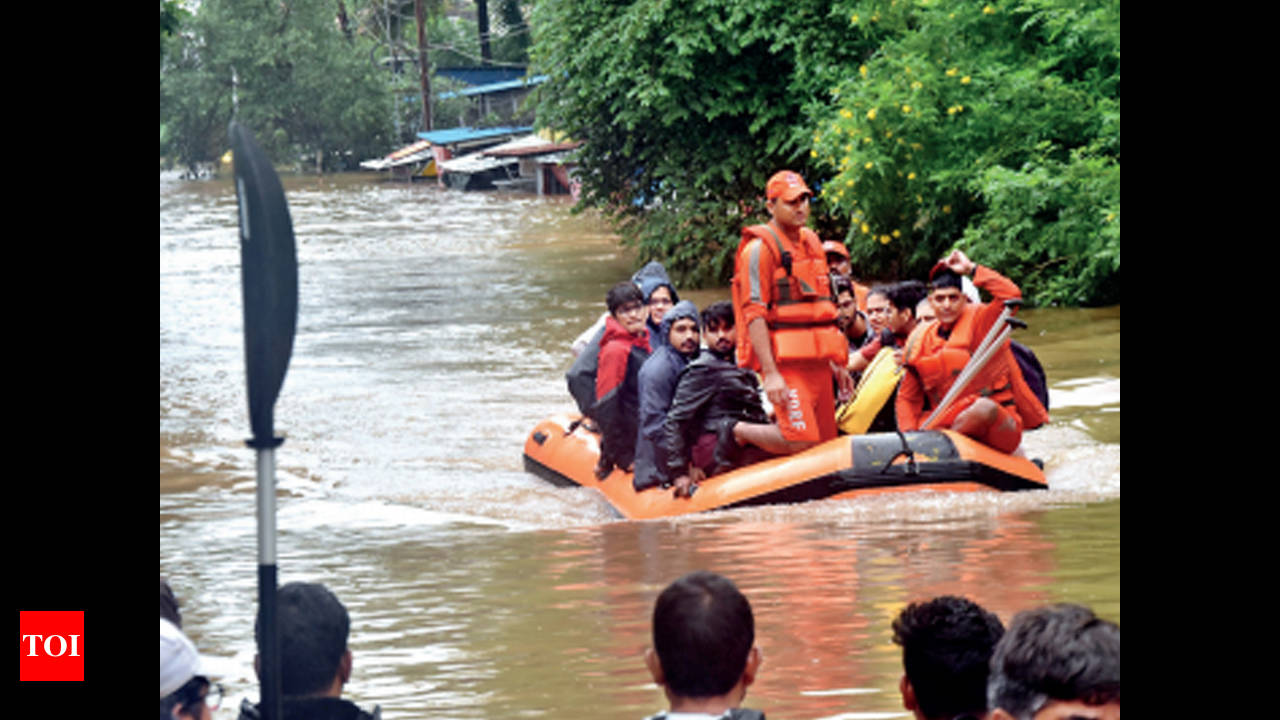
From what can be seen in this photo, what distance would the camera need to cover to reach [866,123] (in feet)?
62.2

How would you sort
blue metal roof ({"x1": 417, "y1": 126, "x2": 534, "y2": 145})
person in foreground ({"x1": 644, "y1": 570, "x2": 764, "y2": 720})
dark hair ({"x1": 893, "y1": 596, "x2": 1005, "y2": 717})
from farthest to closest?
blue metal roof ({"x1": 417, "y1": 126, "x2": 534, "y2": 145}), dark hair ({"x1": 893, "y1": 596, "x2": 1005, "y2": 717}), person in foreground ({"x1": 644, "y1": 570, "x2": 764, "y2": 720})

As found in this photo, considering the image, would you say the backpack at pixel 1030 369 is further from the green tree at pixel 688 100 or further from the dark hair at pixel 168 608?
the green tree at pixel 688 100

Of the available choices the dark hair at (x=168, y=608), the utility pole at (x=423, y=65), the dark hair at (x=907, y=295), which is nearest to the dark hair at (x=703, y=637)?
the dark hair at (x=168, y=608)

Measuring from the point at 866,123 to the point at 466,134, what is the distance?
46.0m

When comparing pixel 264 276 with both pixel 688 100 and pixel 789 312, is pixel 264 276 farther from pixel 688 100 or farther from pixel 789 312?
pixel 688 100

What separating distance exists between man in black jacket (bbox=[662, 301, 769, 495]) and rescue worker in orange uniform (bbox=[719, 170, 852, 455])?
20 centimetres

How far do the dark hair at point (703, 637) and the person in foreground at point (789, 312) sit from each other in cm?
544

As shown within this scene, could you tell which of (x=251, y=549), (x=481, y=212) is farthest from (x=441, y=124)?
(x=251, y=549)

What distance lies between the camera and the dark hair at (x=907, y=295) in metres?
9.38

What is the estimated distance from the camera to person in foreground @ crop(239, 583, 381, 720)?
10.9 ft
